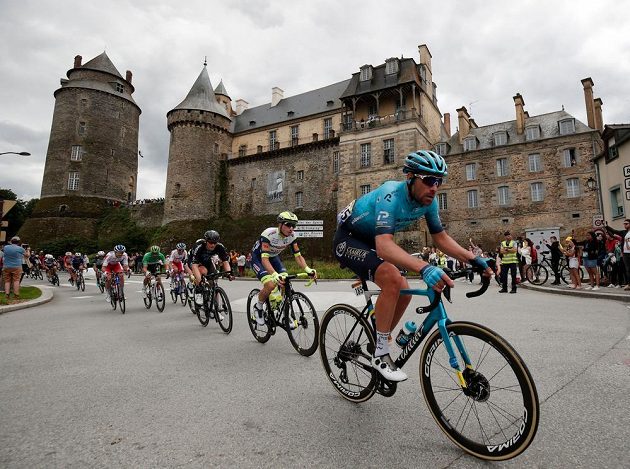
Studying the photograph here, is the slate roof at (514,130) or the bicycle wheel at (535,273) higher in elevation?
the slate roof at (514,130)

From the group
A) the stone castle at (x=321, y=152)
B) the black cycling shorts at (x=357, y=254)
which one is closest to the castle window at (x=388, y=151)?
the stone castle at (x=321, y=152)

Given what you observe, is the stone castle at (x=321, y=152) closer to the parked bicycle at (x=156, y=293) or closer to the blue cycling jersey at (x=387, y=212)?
the parked bicycle at (x=156, y=293)

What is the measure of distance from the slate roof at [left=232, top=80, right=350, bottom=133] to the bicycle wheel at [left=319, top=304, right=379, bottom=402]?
4231 cm

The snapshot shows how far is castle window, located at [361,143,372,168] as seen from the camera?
3644cm

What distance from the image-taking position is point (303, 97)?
4906 centimetres

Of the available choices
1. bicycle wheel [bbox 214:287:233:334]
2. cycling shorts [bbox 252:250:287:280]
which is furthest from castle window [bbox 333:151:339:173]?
cycling shorts [bbox 252:250:287:280]

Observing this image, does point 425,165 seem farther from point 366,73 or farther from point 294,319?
point 366,73

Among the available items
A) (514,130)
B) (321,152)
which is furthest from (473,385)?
(321,152)

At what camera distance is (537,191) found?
31141mm

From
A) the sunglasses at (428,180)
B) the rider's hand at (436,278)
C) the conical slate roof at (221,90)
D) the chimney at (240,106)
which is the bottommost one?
the rider's hand at (436,278)

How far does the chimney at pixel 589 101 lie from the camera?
98.0 ft

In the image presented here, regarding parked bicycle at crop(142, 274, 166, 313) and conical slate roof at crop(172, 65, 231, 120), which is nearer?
parked bicycle at crop(142, 274, 166, 313)

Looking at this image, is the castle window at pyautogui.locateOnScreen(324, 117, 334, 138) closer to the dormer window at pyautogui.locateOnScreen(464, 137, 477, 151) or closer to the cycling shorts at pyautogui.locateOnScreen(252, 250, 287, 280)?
the dormer window at pyautogui.locateOnScreen(464, 137, 477, 151)

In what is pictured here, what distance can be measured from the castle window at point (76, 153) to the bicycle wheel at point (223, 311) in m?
55.5
